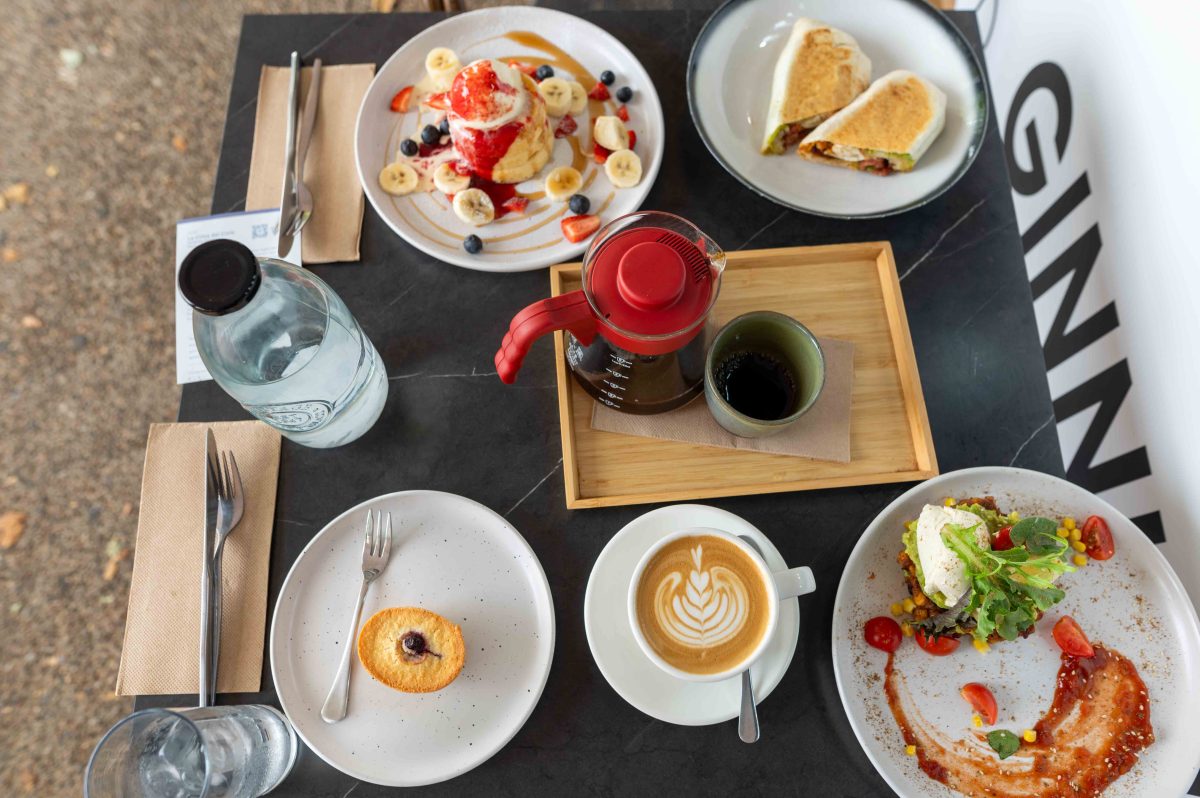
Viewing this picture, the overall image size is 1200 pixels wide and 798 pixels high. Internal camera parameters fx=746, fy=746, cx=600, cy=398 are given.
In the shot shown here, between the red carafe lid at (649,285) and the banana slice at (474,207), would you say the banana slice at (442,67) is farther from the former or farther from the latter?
the red carafe lid at (649,285)

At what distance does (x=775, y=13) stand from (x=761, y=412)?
806 mm

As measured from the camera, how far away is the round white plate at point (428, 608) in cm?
105

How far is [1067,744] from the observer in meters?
1.06

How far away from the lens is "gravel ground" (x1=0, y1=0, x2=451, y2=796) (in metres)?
2.12

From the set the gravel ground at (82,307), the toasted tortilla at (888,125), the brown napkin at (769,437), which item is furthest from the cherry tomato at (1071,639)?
the gravel ground at (82,307)

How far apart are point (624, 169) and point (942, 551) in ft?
2.71

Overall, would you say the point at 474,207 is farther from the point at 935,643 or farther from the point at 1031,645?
the point at 1031,645

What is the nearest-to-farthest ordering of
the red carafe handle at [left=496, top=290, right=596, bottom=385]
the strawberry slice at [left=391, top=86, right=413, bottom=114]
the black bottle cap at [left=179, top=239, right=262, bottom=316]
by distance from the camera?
the black bottle cap at [left=179, top=239, right=262, bottom=316] → the red carafe handle at [left=496, top=290, right=596, bottom=385] → the strawberry slice at [left=391, top=86, right=413, bottom=114]

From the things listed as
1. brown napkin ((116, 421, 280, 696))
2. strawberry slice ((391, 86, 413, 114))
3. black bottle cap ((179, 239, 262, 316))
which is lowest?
brown napkin ((116, 421, 280, 696))

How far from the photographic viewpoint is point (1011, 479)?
111 cm

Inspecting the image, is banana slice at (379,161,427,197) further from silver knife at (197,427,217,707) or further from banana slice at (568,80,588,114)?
silver knife at (197,427,217,707)

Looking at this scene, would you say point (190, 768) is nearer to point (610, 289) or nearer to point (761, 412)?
point (610, 289)

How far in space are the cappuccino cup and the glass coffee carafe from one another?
27 cm

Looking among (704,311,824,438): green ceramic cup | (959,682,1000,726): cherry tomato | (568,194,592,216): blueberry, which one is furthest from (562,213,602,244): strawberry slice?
(959,682,1000,726): cherry tomato
